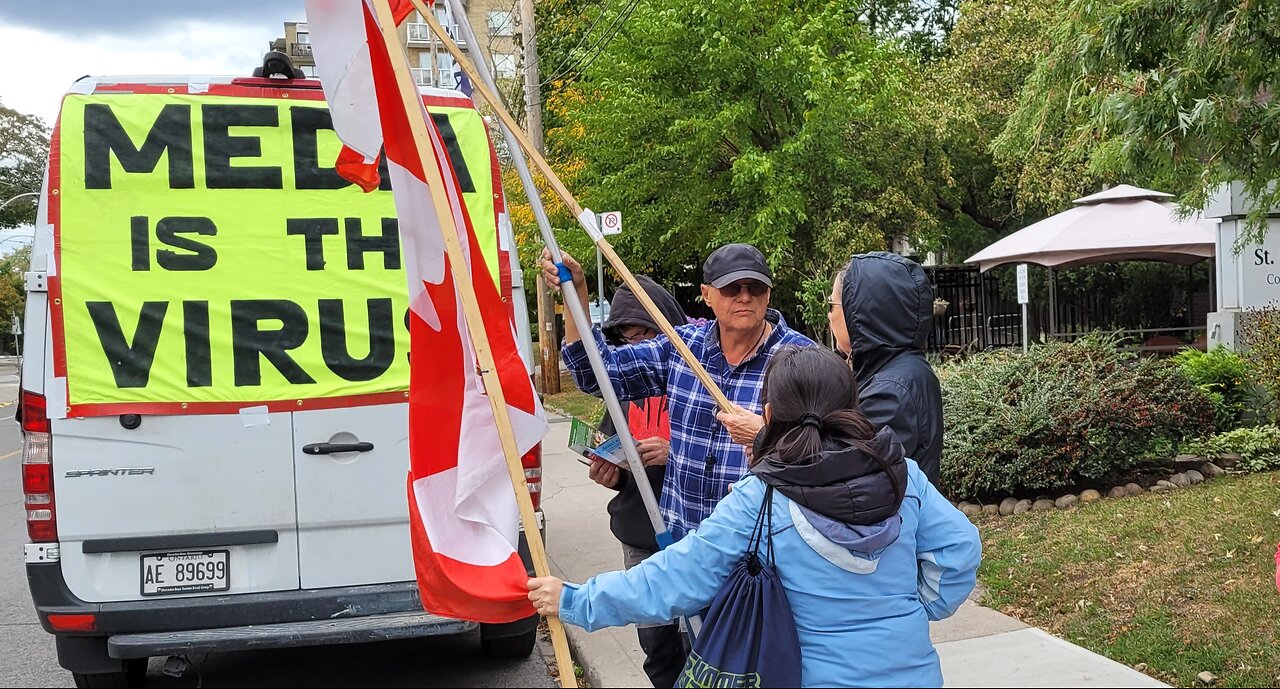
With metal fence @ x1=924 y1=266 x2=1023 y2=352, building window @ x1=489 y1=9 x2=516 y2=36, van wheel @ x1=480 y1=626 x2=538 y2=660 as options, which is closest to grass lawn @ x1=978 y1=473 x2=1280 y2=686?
van wheel @ x1=480 y1=626 x2=538 y2=660

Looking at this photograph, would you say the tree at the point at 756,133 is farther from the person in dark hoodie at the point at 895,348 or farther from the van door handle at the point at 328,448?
the person in dark hoodie at the point at 895,348

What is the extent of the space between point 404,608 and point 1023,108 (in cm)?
618

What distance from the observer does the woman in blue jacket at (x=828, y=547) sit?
221cm

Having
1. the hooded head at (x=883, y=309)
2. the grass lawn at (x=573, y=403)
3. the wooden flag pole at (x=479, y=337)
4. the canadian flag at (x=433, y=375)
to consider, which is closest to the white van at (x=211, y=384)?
the canadian flag at (x=433, y=375)

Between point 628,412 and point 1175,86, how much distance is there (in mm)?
3775

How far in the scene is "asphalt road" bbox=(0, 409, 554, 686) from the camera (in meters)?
5.23

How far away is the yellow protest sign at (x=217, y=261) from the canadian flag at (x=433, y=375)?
4.97ft

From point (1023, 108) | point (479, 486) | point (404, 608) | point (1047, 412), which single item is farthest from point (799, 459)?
point (1023, 108)

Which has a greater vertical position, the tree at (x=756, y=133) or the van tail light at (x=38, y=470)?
the tree at (x=756, y=133)

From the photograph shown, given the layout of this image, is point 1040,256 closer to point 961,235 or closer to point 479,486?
point 961,235

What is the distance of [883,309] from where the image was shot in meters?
3.26

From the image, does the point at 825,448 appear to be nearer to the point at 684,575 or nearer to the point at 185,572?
the point at 684,575

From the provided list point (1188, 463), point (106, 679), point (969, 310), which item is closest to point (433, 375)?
point (106, 679)

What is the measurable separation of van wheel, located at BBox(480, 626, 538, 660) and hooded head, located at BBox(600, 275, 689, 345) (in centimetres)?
165
